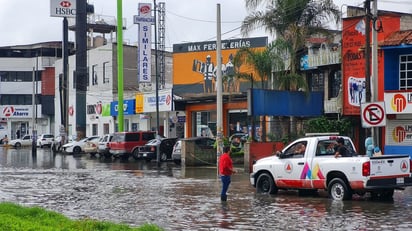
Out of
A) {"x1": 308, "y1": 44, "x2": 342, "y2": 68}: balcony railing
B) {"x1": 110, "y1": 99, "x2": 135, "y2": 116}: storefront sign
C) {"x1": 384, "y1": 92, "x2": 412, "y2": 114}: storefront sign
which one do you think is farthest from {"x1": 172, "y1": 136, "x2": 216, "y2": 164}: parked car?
{"x1": 110, "y1": 99, "x2": 135, "y2": 116}: storefront sign

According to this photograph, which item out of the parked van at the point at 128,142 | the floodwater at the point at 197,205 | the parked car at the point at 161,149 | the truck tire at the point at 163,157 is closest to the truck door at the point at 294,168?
the floodwater at the point at 197,205

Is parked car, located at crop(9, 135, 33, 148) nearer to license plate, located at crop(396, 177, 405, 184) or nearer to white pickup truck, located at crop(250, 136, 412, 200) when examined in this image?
white pickup truck, located at crop(250, 136, 412, 200)

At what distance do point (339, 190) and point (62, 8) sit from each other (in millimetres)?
55130

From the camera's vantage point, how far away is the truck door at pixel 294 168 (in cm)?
1964

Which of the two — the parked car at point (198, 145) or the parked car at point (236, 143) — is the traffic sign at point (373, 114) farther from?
the parked car at point (198, 145)

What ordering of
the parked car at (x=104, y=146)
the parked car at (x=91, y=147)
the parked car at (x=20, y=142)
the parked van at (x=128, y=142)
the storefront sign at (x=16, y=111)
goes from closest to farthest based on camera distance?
the parked van at (x=128, y=142)
the parked car at (x=104, y=146)
the parked car at (x=91, y=147)
the parked car at (x=20, y=142)
the storefront sign at (x=16, y=111)

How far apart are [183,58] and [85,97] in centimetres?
1614

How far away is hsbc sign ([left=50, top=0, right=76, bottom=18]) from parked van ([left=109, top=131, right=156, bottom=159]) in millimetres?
26703

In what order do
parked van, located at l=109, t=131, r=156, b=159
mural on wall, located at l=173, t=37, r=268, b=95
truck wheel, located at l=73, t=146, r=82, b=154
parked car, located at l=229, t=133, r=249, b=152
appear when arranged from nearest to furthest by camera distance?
parked car, located at l=229, t=133, r=249, b=152, parked van, located at l=109, t=131, r=156, b=159, mural on wall, located at l=173, t=37, r=268, b=95, truck wheel, located at l=73, t=146, r=82, b=154

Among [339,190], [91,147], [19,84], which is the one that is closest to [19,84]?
[19,84]

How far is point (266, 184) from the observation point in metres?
21.1

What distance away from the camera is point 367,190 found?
59.5 ft

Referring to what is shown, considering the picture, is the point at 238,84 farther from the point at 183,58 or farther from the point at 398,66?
the point at 398,66

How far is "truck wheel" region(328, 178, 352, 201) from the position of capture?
18500 millimetres
